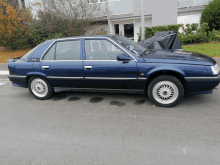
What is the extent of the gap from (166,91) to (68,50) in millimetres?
2588

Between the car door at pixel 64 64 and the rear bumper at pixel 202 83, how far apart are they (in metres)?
2.47

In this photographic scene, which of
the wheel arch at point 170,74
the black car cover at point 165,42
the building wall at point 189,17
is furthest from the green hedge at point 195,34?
the wheel arch at point 170,74

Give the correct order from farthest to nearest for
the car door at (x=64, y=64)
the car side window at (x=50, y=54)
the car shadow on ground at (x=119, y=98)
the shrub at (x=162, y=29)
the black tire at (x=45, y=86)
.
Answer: the shrub at (x=162, y=29)
the black tire at (x=45, y=86)
the car side window at (x=50, y=54)
the car door at (x=64, y=64)
the car shadow on ground at (x=119, y=98)

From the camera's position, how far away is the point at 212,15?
1234 cm

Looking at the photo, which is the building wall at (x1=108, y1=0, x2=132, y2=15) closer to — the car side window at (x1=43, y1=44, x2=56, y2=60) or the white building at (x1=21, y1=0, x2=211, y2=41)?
the white building at (x1=21, y1=0, x2=211, y2=41)

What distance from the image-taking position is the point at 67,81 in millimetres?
4590

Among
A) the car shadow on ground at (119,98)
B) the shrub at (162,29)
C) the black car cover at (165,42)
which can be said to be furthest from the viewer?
the shrub at (162,29)

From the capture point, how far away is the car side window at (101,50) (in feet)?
13.7

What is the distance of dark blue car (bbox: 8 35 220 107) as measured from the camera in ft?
12.4

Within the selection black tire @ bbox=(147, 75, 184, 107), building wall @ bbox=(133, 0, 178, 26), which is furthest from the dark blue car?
building wall @ bbox=(133, 0, 178, 26)

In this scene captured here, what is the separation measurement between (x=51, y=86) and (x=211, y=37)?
11.2 m

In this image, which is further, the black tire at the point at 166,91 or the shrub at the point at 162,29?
the shrub at the point at 162,29

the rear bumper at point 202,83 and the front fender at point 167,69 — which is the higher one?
the front fender at point 167,69

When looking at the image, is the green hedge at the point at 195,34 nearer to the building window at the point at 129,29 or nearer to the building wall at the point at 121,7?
the building wall at the point at 121,7
